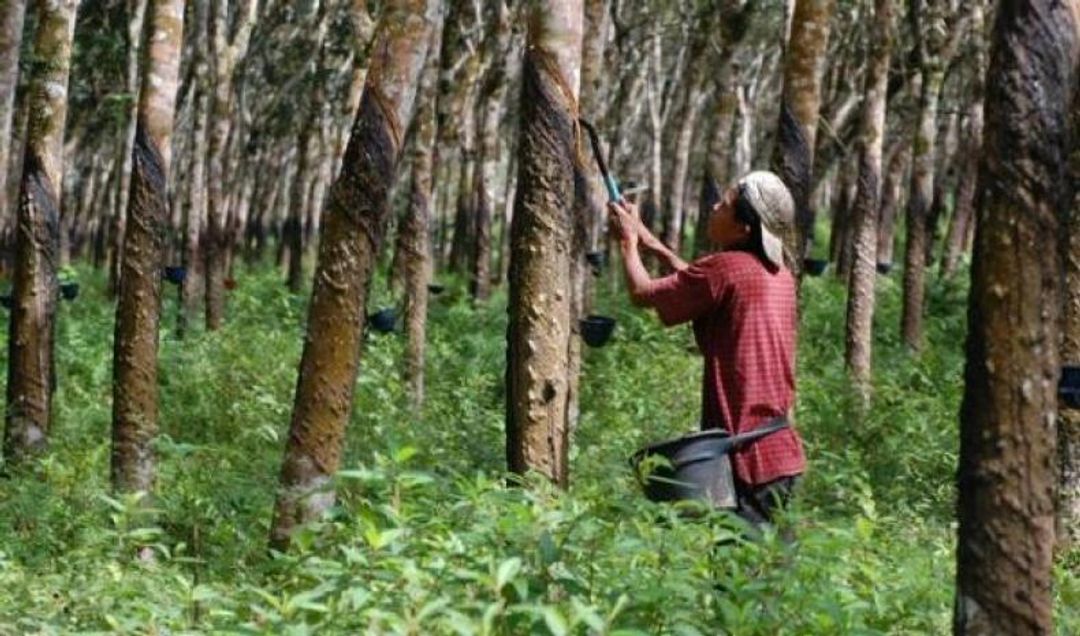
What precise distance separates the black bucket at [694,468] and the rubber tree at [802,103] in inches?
137

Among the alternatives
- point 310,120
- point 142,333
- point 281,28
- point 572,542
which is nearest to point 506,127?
point 281,28

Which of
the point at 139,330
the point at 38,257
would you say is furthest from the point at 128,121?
the point at 139,330

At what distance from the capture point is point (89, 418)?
11594 mm

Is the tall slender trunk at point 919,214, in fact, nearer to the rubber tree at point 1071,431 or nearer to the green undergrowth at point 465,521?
the green undergrowth at point 465,521

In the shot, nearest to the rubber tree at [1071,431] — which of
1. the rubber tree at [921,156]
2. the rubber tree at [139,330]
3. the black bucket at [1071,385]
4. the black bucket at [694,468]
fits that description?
the black bucket at [1071,385]

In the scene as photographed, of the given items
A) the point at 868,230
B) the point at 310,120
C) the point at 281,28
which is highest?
the point at 281,28

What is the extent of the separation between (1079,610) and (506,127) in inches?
1414

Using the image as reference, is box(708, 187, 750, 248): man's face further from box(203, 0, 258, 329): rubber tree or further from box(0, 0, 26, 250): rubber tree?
box(203, 0, 258, 329): rubber tree

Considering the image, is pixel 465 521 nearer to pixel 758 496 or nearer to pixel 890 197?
pixel 758 496

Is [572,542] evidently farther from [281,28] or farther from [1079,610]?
[281,28]

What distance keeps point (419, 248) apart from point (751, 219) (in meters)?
8.55

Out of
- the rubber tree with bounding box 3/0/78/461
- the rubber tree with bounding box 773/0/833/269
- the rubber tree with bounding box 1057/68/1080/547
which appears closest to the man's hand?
the rubber tree with bounding box 773/0/833/269

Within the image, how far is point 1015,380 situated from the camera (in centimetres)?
337

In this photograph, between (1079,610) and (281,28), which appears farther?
(281,28)
